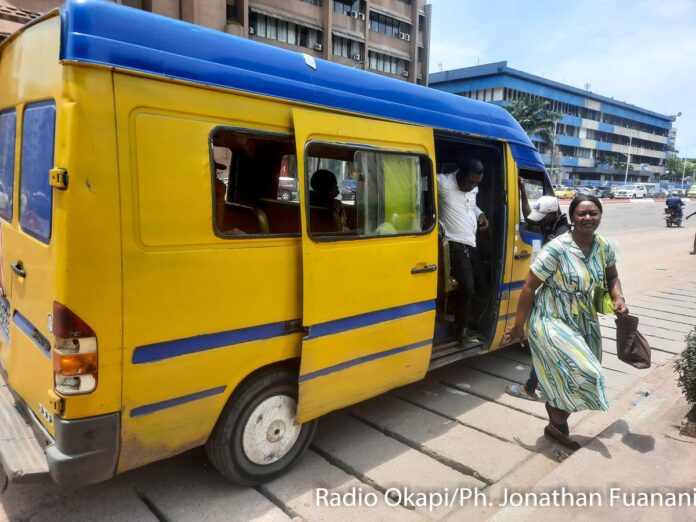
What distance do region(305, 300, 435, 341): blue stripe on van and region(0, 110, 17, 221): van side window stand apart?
188 centimetres

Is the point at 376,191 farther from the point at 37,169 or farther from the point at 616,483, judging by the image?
the point at 616,483

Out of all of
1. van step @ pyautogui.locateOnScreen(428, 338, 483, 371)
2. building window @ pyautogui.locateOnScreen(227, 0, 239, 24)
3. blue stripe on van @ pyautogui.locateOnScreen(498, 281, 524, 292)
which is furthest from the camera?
building window @ pyautogui.locateOnScreen(227, 0, 239, 24)

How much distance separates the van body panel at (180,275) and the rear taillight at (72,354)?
0.14m

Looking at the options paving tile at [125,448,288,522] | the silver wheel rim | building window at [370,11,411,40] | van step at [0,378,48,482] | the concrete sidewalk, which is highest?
building window at [370,11,411,40]

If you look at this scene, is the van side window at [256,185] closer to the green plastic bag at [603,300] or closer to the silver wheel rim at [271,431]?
the silver wheel rim at [271,431]

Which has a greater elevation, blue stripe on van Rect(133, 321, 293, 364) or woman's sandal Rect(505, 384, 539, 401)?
blue stripe on van Rect(133, 321, 293, 364)

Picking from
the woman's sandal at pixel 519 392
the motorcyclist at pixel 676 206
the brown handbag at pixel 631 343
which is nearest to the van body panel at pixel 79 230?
the brown handbag at pixel 631 343

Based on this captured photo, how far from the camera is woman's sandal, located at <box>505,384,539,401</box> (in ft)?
14.3

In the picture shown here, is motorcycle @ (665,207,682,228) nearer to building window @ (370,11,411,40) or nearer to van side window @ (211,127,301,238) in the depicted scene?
van side window @ (211,127,301,238)

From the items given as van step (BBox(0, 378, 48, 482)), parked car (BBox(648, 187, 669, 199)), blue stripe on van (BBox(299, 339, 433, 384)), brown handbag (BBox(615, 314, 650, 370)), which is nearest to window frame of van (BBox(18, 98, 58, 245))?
van step (BBox(0, 378, 48, 482))

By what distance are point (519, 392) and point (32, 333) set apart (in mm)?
3732

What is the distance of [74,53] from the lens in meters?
2.05

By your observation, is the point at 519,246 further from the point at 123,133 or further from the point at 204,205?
the point at 123,133

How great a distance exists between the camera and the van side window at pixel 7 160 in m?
2.82
